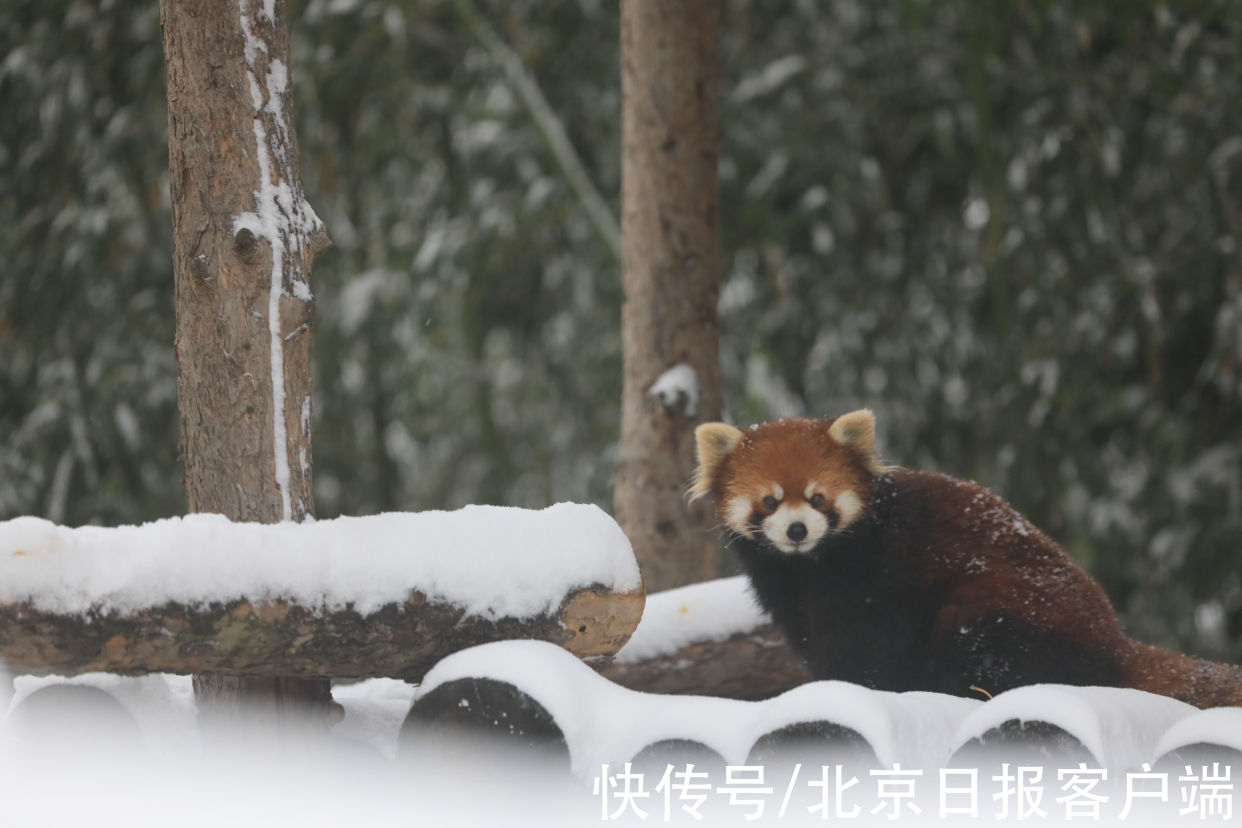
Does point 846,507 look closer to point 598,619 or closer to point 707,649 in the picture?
point 707,649

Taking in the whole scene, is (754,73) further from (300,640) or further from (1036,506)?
(300,640)

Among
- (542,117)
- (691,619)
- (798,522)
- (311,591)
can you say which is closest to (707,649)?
(691,619)

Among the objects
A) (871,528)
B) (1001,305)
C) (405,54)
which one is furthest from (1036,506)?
(405,54)

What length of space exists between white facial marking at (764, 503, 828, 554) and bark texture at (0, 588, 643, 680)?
1.97ft

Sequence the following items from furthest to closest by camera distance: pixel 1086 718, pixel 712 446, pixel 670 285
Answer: pixel 670 285 → pixel 712 446 → pixel 1086 718

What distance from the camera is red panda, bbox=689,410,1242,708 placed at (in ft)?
8.17

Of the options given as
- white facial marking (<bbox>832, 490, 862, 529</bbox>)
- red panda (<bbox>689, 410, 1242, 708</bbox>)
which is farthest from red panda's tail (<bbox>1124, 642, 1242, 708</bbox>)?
white facial marking (<bbox>832, 490, 862, 529</bbox>)

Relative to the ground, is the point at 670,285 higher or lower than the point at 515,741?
higher

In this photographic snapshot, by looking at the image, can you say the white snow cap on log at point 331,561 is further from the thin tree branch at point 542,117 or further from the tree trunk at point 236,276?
the thin tree branch at point 542,117

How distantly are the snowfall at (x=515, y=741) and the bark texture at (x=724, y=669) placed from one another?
1043 mm

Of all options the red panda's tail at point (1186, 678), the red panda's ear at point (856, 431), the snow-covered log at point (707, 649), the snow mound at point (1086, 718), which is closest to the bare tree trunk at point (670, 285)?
the snow-covered log at point (707, 649)

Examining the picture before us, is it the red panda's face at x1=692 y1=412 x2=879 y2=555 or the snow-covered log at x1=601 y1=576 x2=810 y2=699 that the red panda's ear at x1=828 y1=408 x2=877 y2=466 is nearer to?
the red panda's face at x1=692 y1=412 x2=879 y2=555

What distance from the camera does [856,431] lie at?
279cm

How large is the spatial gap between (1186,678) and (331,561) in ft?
5.62
